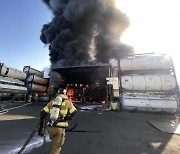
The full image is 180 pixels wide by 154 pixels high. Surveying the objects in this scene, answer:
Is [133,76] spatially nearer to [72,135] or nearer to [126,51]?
[72,135]

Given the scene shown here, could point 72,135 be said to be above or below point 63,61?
below

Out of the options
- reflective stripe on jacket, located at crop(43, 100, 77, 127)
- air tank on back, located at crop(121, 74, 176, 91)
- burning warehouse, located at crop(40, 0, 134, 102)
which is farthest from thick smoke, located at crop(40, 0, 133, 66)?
reflective stripe on jacket, located at crop(43, 100, 77, 127)

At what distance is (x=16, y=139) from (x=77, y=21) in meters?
31.2

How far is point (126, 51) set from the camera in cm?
3256

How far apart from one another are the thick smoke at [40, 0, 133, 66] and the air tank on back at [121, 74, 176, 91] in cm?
1787

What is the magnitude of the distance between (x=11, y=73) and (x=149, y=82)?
1366 centimetres

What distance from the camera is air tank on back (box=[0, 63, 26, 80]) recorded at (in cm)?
1512

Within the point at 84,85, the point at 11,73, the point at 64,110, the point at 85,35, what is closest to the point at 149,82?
the point at 84,85

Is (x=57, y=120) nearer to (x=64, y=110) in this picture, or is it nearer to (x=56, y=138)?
(x=64, y=110)

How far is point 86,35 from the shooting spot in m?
34.2

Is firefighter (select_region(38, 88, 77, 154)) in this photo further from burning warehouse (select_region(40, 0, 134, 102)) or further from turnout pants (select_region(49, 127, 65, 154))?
burning warehouse (select_region(40, 0, 134, 102))

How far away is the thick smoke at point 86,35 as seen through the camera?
104 feet

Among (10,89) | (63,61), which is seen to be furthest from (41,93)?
(63,61)

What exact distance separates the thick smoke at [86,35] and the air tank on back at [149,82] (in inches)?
704
